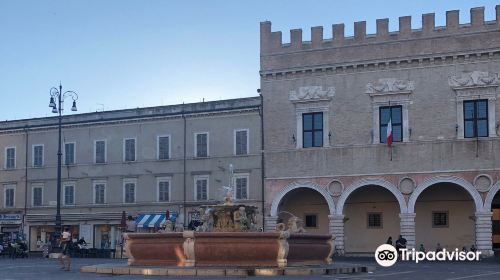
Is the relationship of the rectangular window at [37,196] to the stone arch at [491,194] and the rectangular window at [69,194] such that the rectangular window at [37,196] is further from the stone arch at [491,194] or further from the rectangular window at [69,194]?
the stone arch at [491,194]

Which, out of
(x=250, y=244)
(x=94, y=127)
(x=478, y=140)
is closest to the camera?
(x=250, y=244)

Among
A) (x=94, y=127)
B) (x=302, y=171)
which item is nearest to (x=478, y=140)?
(x=302, y=171)

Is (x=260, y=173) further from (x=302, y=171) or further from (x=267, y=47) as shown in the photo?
(x=267, y=47)

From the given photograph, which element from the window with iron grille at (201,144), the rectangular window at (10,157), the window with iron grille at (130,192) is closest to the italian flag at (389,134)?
the window with iron grille at (201,144)

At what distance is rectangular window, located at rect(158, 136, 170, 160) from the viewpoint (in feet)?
163

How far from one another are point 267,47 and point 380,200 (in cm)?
1047

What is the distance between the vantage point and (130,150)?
5094 cm

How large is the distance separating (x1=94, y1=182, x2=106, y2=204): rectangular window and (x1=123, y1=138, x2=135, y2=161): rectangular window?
2.41 meters

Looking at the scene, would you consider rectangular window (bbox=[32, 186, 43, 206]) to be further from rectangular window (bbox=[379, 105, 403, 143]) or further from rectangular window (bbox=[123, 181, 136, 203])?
rectangular window (bbox=[379, 105, 403, 143])

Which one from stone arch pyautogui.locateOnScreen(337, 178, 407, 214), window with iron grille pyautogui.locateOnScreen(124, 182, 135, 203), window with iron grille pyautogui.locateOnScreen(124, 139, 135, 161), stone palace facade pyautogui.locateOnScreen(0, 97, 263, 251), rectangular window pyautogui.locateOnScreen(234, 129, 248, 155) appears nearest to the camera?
stone arch pyautogui.locateOnScreen(337, 178, 407, 214)

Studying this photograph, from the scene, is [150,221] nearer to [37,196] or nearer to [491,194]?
[37,196]

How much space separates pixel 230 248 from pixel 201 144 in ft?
83.7

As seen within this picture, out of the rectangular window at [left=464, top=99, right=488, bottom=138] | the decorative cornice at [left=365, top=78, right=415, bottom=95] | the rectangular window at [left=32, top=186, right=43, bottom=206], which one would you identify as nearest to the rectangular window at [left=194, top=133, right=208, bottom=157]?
the decorative cornice at [left=365, top=78, right=415, bottom=95]

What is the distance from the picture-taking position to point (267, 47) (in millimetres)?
45656
